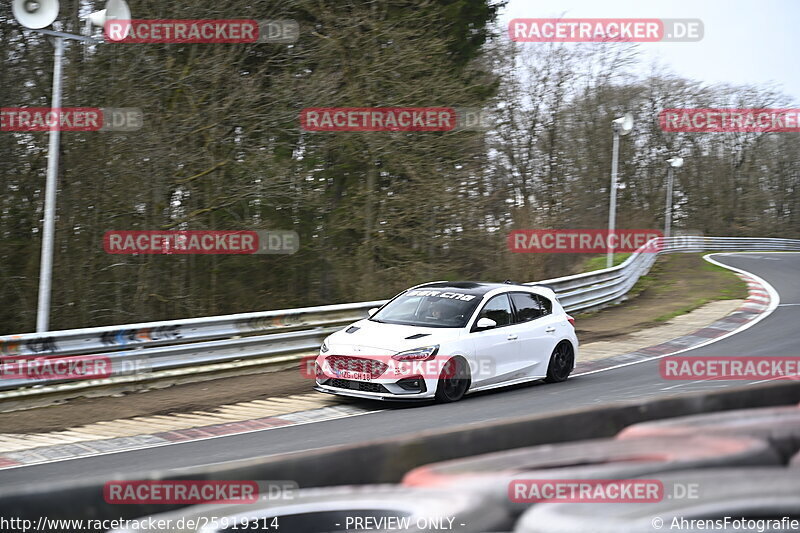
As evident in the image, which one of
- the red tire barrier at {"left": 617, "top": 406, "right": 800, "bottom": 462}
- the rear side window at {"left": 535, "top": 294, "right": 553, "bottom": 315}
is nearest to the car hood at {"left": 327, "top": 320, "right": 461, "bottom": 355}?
the rear side window at {"left": 535, "top": 294, "right": 553, "bottom": 315}

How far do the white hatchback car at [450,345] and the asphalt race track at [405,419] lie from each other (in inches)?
11.3

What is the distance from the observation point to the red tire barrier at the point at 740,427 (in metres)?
3.99

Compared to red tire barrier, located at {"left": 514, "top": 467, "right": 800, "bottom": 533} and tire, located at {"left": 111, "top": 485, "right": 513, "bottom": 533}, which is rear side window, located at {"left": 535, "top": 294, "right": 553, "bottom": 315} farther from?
A: tire, located at {"left": 111, "top": 485, "right": 513, "bottom": 533}

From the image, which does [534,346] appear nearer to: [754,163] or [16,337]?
[16,337]

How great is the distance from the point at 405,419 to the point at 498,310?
2712 mm

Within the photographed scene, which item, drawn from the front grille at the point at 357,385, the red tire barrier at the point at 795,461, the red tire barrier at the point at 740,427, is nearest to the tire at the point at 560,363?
the front grille at the point at 357,385

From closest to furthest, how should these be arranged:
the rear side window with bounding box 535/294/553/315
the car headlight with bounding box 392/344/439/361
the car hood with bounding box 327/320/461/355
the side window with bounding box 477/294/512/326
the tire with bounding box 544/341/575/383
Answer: the car headlight with bounding box 392/344/439/361
the car hood with bounding box 327/320/461/355
the side window with bounding box 477/294/512/326
the tire with bounding box 544/341/575/383
the rear side window with bounding box 535/294/553/315

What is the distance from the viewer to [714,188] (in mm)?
58969

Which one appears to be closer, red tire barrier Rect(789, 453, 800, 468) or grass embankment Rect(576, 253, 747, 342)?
red tire barrier Rect(789, 453, 800, 468)

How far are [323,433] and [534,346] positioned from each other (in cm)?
414

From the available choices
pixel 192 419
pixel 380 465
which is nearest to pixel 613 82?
pixel 192 419

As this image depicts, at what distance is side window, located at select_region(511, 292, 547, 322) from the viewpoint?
11.9 m

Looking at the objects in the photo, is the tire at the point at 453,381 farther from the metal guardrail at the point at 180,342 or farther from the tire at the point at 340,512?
the tire at the point at 340,512

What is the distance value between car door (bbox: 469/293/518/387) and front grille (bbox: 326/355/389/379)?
4.40 ft
